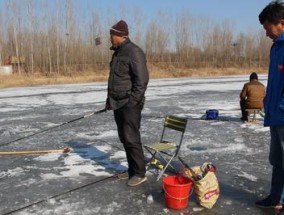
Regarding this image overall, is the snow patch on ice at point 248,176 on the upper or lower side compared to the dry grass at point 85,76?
upper

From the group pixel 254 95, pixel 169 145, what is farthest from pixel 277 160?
pixel 254 95

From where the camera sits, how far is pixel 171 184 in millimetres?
4020

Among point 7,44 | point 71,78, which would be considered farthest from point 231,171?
point 7,44

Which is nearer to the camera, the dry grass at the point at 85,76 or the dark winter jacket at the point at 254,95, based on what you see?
the dark winter jacket at the point at 254,95

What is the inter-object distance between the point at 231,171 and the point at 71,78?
22.5m

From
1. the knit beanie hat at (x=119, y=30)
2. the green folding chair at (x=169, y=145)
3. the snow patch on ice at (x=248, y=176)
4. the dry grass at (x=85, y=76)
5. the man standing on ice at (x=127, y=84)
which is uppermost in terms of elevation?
the knit beanie hat at (x=119, y=30)

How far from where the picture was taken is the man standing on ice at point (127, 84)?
14.7 feet

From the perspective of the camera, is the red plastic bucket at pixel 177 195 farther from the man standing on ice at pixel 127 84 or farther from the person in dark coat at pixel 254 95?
the person in dark coat at pixel 254 95

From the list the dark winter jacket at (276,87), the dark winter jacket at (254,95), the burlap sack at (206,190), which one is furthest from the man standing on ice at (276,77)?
the dark winter jacket at (254,95)

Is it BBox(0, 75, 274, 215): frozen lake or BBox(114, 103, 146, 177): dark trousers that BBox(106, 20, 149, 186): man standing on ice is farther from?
BBox(0, 75, 274, 215): frozen lake

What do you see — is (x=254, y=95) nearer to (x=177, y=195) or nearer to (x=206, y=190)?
(x=206, y=190)

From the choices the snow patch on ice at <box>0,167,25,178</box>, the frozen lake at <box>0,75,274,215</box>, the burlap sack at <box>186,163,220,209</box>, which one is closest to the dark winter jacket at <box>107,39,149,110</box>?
the frozen lake at <box>0,75,274,215</box>

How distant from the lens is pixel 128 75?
4.55m

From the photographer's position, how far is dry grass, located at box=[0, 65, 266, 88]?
23.9 metres
